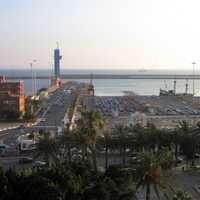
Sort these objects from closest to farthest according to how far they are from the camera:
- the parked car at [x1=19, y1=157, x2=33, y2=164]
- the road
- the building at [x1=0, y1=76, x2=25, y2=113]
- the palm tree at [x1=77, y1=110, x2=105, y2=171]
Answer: the palm tree at [x1=77, y1=110, x2=105, y2=171] < the parked car at [x1=19, y1=157, x2=33, y2=164] < the road < the building at [x1=0, y1=76, x2=25, y2=113]

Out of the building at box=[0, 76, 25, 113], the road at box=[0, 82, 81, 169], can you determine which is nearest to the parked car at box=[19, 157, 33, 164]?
the road at box=[0, 82, 81, 169]

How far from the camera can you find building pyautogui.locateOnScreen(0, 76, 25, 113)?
165 ft

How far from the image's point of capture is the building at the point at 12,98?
50156 mm

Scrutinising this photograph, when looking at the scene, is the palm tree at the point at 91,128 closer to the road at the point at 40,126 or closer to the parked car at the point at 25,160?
the parked car at the point at 25,160

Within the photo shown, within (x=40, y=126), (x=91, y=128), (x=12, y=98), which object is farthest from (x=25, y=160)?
(x=12, y=98)

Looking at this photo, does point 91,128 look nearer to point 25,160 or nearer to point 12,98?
point 25,160

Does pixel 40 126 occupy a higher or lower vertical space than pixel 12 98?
lower

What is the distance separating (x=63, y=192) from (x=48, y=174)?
4.90ft

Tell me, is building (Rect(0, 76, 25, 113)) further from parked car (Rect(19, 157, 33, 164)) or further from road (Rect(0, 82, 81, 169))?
parked car (Rect(19, 157, 33, 164))

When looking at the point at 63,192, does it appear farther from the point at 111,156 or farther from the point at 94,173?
the point at 111,156

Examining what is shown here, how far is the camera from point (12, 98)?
51094 millimetres

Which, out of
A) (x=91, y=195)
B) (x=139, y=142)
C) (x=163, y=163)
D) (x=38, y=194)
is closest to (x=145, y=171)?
(x=163, y=163)

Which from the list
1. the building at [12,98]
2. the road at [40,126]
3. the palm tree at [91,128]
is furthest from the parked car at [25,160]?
the building at [12,98]

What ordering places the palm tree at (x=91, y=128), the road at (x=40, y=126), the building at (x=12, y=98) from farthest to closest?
the building at (x=12, y=98) → the road at (x=40, y=126) → the palm tree at (x=91, y=128)
